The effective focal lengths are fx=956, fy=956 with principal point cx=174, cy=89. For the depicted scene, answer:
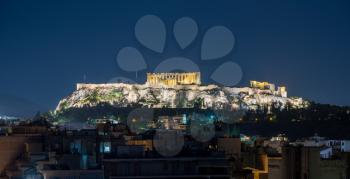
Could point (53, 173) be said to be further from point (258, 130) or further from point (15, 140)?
point (258, 130)

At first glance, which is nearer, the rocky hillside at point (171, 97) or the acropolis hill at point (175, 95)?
the rocky hillside at point (171, 97)

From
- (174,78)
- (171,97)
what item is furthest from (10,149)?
(174,78)

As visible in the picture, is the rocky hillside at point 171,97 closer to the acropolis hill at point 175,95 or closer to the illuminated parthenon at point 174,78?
the acropolis hill at point 175,95

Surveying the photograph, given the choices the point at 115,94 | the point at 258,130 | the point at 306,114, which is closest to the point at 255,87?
the point at 115,94

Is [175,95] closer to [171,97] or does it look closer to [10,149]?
[171,97]

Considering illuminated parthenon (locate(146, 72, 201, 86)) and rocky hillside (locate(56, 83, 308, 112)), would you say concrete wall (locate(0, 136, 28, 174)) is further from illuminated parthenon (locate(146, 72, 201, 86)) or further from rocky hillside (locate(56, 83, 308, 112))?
illuminated parthenon (locate(146, 72, 201, 86))

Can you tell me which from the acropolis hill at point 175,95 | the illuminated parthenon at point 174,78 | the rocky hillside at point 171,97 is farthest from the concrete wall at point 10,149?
the illuminated parthenon at point 174,78

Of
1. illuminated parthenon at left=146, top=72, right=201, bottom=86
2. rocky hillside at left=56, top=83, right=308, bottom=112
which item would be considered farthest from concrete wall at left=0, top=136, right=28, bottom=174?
illuminated parthenon at left=146, top=72, right=201, bottom=86
